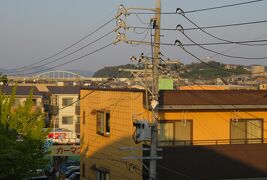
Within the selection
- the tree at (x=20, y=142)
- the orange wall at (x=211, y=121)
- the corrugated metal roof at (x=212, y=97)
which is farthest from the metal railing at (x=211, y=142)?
the tree at (x=20, y=142)

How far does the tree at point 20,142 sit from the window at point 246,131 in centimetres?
827

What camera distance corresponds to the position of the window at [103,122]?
24953mm

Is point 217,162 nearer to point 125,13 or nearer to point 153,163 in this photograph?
point 153,163

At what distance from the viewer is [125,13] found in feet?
57.2

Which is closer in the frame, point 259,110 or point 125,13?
point 125,13

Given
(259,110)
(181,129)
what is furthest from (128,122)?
(259,110)

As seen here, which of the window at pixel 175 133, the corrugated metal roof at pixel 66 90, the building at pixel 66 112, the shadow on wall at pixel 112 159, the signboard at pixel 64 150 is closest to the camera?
the window at pixel 175 133

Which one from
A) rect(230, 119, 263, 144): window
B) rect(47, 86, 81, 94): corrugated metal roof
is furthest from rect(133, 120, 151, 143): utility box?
rect(47, 86, 81, 94): corrugated metal roof

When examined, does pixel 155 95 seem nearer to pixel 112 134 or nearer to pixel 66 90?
pixel 112 134

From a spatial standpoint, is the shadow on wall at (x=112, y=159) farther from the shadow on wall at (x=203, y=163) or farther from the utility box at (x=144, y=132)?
the utility box at (x=144, y=132)

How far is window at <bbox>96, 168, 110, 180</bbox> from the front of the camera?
24.9 meters

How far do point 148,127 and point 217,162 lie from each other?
5816mm

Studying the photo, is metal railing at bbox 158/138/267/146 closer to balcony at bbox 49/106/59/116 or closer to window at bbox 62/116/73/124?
balcony at bbox 49/106/59/116

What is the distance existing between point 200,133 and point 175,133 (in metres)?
1.16
